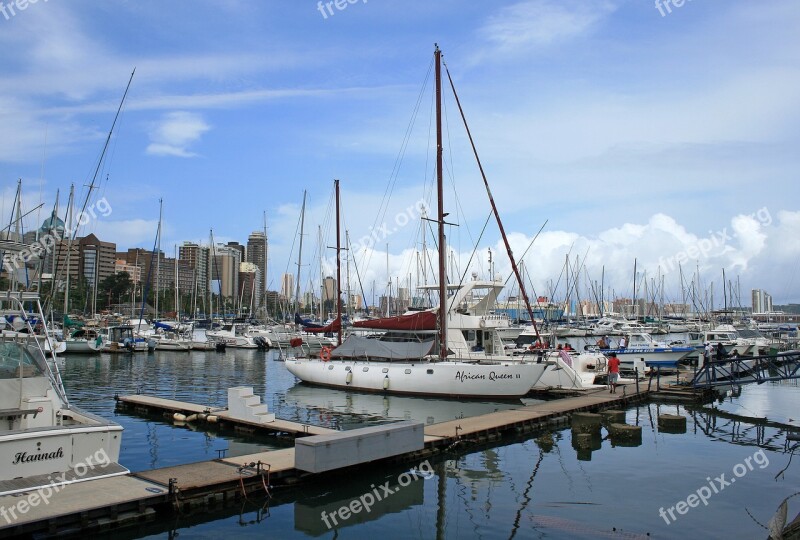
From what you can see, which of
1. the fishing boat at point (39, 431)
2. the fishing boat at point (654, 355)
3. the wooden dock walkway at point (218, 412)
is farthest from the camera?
the fishing boat at point (654, 355)

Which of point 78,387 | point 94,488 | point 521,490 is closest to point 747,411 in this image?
point 521,490

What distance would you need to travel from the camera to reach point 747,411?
27.8 meters

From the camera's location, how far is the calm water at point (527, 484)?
492 inches

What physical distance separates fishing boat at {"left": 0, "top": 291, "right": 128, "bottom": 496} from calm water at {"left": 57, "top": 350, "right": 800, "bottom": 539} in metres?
2.20

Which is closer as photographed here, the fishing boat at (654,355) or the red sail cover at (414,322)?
the red sail cover at (414,322)

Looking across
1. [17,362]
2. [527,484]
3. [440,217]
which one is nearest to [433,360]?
[440,217]

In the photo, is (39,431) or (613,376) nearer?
(39,431)

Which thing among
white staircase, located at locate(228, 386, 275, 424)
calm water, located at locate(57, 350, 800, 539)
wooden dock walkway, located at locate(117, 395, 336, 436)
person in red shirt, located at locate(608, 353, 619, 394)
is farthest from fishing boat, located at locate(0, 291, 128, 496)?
person in red shirt, located at locate(608, 353, 619, 394)

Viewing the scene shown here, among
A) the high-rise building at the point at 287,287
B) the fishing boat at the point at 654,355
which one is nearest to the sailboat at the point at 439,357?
the fishing boat at the point at 654,355

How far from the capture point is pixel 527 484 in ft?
51.7

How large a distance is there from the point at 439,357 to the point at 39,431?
20.8 meters

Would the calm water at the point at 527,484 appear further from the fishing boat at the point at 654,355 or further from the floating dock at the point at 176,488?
the fishing boat at the point at 654,355

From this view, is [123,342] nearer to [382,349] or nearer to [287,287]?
[382,349]

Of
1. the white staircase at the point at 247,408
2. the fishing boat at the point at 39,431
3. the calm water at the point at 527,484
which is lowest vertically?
the calm water at the point at 527,484
